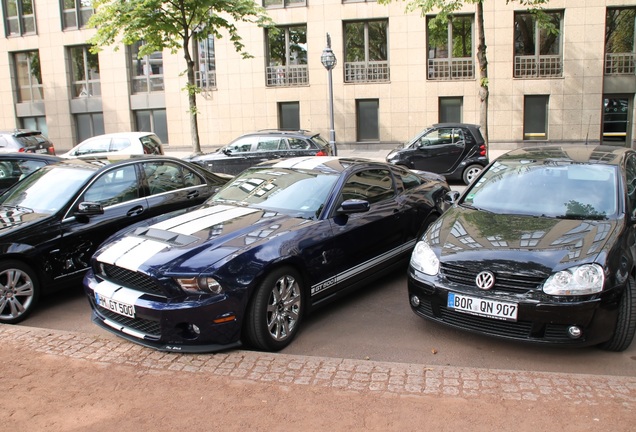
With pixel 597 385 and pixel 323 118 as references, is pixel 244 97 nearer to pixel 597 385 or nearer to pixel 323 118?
pixel 323 118

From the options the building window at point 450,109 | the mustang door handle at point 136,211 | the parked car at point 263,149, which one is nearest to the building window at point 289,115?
the building window at point 450,109

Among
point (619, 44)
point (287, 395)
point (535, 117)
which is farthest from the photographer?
point (535, 117)

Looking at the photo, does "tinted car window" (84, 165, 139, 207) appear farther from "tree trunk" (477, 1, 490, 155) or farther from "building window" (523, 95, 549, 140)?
"building window" (523, 95, 549, 140)

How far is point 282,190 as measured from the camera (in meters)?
5.95

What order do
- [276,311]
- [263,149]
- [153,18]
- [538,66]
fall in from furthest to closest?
[538,66], [153,18], [263,149], [276,311]

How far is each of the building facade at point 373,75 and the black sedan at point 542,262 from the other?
1743cm

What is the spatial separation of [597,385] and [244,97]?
21.8m

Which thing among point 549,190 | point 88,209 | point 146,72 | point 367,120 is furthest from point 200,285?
point 146,72

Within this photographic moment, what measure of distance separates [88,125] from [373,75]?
46.3 feet

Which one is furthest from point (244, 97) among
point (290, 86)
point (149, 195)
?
point (149, 195)

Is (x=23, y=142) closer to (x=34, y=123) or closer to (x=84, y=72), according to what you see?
(x=84, y=72)

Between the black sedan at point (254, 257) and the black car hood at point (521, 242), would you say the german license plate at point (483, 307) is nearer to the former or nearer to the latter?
the black car hood at point (521, 242)

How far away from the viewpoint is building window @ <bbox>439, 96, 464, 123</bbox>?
2266 cm

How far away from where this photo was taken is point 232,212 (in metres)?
5.59
